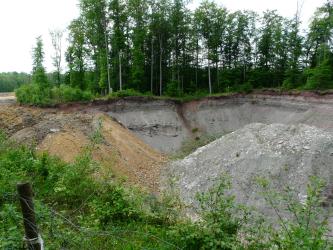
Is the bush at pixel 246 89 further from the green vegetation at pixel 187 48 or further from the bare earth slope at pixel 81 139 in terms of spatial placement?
the bare earth slope at pixel 81 139

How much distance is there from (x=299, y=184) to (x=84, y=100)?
18.2 metres

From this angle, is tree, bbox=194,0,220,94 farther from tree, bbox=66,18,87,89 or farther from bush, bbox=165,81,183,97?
tree, bbox=66,18,87,89

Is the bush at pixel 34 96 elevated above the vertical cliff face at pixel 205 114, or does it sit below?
above

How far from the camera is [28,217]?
388 cm

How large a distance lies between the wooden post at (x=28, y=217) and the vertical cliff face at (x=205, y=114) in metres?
21.6

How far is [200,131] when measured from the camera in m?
29.3

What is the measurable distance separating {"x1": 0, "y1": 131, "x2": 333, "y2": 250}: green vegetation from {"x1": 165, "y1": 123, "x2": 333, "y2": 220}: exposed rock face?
4.48 meters

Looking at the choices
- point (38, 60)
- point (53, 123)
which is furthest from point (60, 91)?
point (38, 60)

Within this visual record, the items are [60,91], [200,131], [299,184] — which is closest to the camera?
[299,184]

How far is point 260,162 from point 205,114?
615 inches

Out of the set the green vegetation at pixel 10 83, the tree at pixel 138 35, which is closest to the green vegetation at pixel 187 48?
the tree at pixel 138 35

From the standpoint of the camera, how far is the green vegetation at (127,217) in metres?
4.87

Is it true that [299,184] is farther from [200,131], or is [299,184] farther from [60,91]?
[60,91]

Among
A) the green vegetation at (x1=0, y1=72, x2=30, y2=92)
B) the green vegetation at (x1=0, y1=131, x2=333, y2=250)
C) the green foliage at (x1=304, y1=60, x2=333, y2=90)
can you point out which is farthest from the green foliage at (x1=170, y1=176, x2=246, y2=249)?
the green vegetation at (x1=0, y1=72, x2=30, y2=92)
